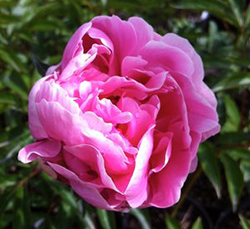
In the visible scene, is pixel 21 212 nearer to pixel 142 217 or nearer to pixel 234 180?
pixel 142 217

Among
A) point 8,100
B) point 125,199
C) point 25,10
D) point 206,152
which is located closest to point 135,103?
point 125,199

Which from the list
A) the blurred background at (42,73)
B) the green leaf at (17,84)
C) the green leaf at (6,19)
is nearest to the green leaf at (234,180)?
the blurred background at (42,73)

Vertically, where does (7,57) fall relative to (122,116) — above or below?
below

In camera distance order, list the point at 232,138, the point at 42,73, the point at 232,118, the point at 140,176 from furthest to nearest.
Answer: the point at 232,118, the point at 232,138, the point at 42,73, the point at 140,176

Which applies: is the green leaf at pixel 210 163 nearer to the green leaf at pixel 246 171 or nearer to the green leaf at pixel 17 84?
the green leaf at pixel 246 171

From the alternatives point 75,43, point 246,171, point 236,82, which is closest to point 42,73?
point 75,43

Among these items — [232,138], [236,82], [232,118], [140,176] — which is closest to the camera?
[140,176]
